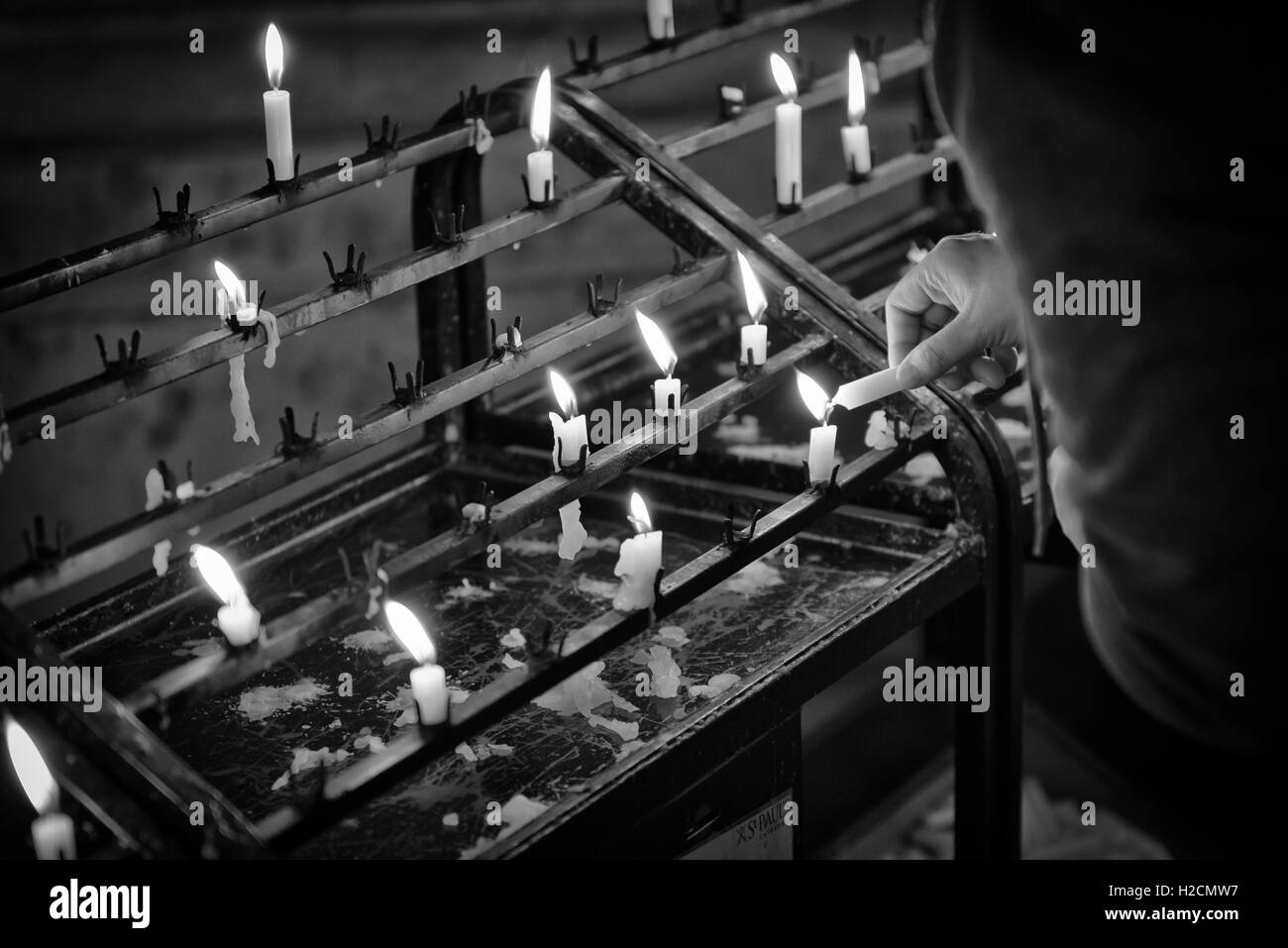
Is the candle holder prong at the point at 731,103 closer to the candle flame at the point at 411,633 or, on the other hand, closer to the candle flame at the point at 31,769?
the candle flame at the point at 411,633

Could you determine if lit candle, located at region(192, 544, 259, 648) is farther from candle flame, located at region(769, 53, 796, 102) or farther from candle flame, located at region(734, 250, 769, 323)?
candle flame, located at region(769, 53, 796, 102)

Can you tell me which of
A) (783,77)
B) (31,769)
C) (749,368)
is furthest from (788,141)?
(31,769)

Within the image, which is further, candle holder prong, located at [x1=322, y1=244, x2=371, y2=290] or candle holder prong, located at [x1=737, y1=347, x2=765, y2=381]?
candle holder prong, located at [x1=737, y1=347, x2=765, y2=381]

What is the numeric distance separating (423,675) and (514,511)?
0.36m

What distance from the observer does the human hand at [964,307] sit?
6.74 feet

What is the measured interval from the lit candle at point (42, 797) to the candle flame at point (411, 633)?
0.42 meters

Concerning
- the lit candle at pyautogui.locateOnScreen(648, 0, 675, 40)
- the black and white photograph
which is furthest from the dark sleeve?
the lit candle at pyautogui.locateOnScreen(648, 0, 675, 40)

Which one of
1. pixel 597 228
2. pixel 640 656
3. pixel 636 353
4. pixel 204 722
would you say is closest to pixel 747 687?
pixel 640 656

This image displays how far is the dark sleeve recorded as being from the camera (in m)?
1.48

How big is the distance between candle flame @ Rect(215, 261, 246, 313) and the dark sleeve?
3.27ft

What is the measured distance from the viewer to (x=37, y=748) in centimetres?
147

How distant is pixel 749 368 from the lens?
232 cm

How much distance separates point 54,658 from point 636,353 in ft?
6.08

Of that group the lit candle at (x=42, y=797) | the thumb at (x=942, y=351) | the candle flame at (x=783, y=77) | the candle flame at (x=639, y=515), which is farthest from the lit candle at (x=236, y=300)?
the candle flame at (x=783, y=77)
